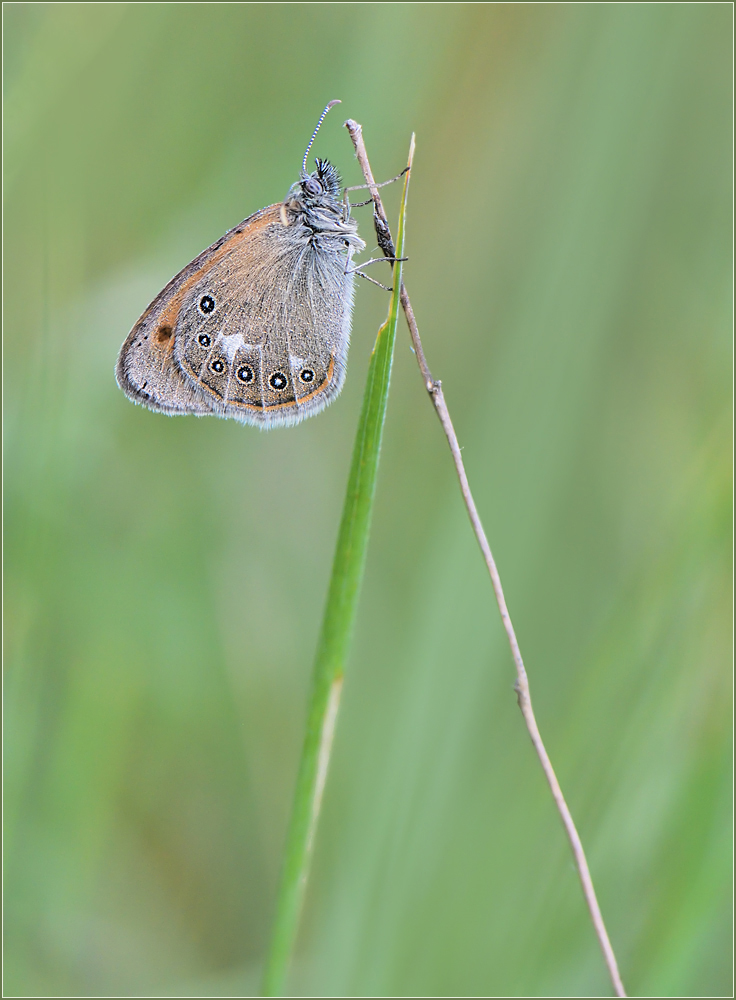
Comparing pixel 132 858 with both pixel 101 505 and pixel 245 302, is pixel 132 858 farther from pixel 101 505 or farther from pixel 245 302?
pixel 245 302

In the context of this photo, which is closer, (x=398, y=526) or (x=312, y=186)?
(x=312, y=186)

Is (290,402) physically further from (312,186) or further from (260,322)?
(312,186)

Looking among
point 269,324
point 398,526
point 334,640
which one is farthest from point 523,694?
point 398,526

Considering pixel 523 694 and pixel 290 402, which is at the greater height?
pixel 290 402

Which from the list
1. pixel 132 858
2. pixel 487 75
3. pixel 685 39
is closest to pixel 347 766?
pixel 132 858

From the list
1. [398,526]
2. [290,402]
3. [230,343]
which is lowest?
[398,526]

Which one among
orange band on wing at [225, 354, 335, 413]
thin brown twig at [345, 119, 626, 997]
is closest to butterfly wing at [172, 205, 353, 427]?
orange band on wing at [225, 354, 335, 413]
